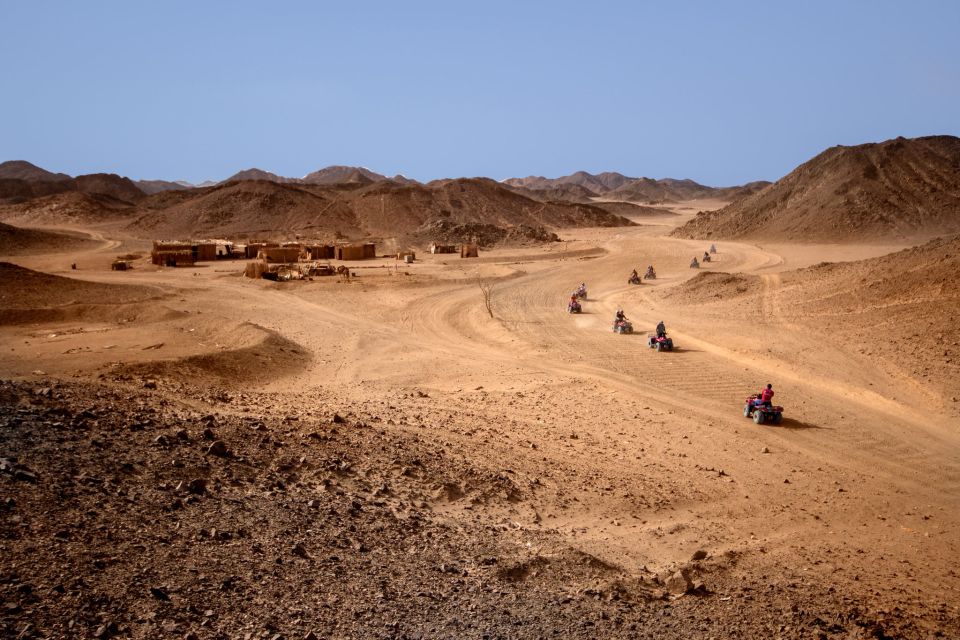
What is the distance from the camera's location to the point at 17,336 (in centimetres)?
2012

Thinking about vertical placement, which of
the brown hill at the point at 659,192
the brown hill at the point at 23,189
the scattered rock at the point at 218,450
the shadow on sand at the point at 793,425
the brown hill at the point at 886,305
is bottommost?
the shadow on sand at the point at 793,425

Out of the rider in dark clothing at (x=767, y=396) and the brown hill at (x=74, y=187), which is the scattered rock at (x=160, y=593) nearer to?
the rider in dark clothing at (x=767, y=396)

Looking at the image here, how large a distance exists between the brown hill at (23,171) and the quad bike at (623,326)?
467ft

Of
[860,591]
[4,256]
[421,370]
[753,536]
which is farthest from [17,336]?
[4,256]

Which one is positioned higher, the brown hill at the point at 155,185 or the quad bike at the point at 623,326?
the brown hill at the point at 155,185

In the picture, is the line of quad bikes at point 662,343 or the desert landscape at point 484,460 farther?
the line of quad bikes at point 662,343

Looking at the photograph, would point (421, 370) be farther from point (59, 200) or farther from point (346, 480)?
point (59, 200)

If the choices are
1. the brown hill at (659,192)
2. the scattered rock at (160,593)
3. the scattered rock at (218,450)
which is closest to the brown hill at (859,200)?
the scattered rock at (218,450)

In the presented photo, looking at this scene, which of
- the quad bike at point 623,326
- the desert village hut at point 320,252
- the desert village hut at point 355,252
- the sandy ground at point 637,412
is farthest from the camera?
the desert village hut at point 355,252

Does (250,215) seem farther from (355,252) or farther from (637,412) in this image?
(637,412)

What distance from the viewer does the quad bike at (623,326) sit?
75.1 feet

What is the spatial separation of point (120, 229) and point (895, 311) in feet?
237

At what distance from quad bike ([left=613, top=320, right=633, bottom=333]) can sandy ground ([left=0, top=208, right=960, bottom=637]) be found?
649mm

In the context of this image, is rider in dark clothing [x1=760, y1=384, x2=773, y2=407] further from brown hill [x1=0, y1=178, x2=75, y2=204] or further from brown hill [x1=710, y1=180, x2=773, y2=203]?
brown hill [x1=710, y1=180, x2=773, y2=203]
